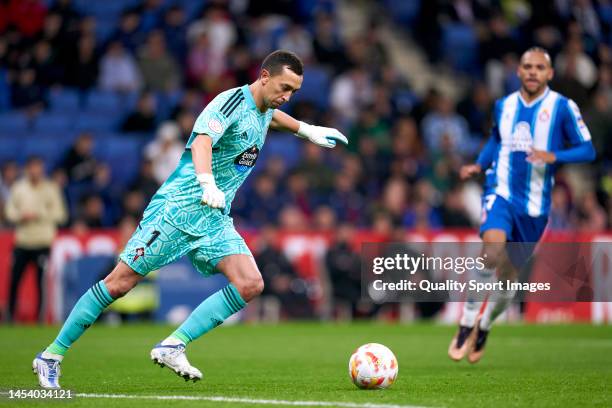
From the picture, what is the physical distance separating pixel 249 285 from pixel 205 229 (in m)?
0.51

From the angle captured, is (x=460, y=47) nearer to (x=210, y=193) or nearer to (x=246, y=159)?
(x=246, y=159)

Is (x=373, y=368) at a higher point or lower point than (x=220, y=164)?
lower

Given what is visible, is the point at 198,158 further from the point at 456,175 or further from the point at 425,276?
the point at 456,175

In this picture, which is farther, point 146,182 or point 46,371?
point 146,182

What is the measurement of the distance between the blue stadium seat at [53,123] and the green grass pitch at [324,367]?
5.01 meters

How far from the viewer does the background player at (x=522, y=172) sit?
1046cm

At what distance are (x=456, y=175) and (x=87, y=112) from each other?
6894mm

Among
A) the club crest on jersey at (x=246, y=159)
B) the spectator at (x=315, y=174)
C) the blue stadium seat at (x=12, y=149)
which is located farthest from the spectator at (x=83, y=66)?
the club crest on jersey at (x=246, y=159)

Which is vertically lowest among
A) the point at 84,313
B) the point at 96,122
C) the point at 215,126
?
the point at 84,313

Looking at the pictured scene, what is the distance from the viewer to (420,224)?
65.8 ft

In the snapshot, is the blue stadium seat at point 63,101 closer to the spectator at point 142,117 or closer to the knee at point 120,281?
the spectator at point 142,117

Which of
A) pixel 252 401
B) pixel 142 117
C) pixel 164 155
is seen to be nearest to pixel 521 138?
pixel 252 401

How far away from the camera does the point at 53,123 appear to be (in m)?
20.6

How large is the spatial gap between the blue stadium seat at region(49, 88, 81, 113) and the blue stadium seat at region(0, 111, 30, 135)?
0.74 meters
